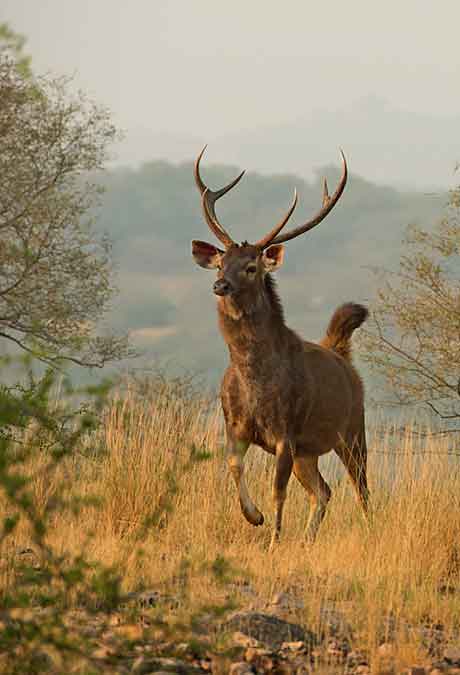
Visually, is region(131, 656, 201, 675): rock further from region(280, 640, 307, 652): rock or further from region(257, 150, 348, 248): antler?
region(257, 150, 348, 248): antler

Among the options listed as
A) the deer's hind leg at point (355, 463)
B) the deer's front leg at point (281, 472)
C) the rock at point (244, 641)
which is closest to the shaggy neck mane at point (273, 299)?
the deer's front leg at point (281, 472)

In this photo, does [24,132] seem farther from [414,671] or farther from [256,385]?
[414,671]

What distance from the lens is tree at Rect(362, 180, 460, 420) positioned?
1484 cm

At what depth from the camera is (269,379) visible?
949 cm

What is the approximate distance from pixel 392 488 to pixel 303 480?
75 cm

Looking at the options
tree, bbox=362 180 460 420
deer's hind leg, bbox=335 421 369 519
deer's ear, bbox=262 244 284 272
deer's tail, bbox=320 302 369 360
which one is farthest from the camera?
tree, bbox=362 180 460 420

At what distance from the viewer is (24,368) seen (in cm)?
619

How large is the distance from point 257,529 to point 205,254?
213 cm

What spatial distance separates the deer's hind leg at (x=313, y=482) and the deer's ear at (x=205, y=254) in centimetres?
168

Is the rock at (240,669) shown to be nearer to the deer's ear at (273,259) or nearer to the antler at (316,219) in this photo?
the deer's ear at (273,259)

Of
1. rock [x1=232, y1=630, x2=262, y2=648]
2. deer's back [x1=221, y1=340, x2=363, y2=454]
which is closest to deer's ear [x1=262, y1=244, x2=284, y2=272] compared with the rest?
deer's back [x1=221, y1=340, x2=363, y2=454]

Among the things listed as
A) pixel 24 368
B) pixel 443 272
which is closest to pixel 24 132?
pixel 443 272

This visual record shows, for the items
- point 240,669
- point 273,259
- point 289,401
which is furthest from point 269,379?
point 240,669

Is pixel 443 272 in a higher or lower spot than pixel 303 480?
Answer: higher
